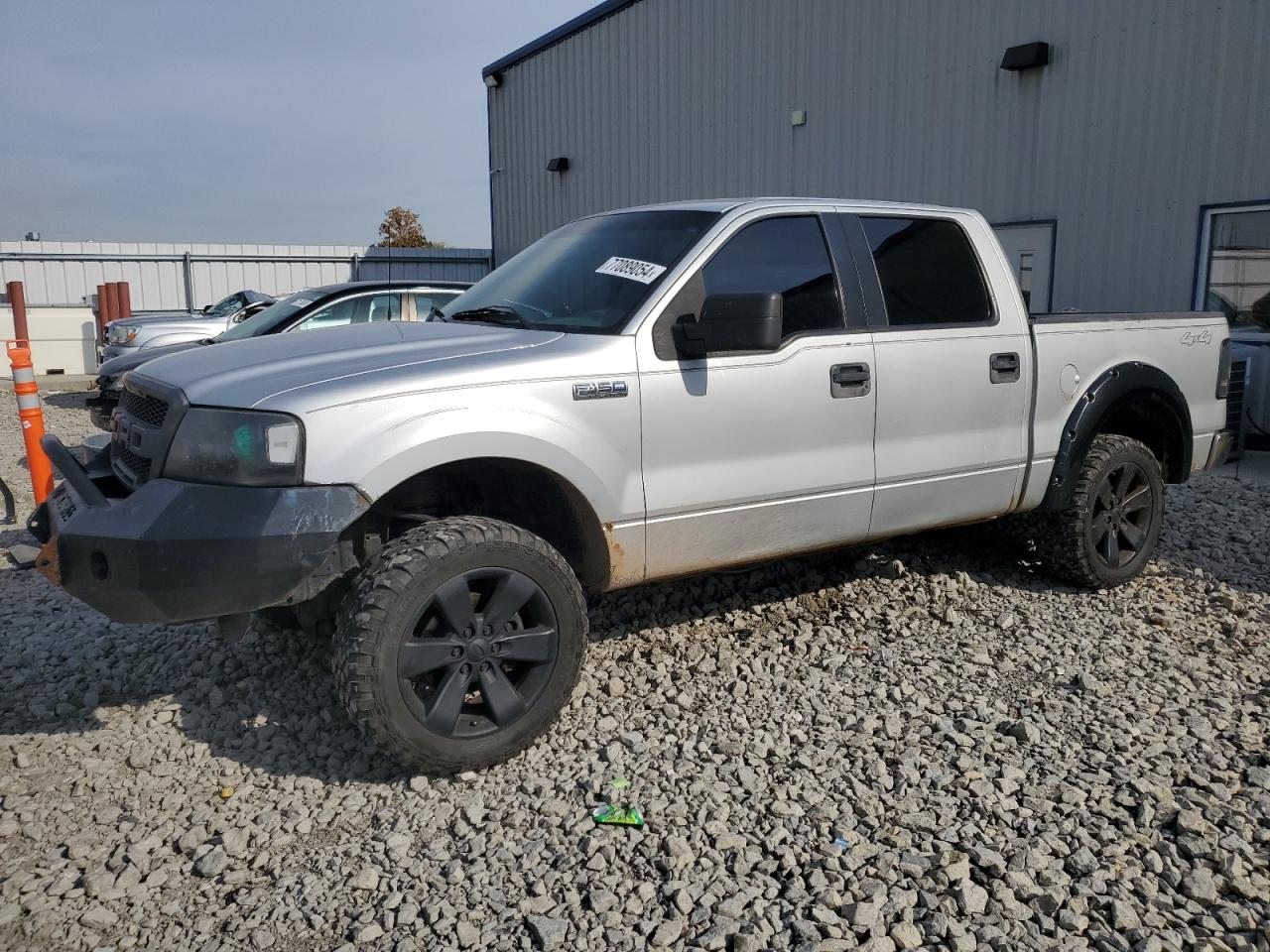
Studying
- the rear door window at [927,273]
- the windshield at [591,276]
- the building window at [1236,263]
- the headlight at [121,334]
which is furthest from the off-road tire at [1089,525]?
the headlight at [121,334]

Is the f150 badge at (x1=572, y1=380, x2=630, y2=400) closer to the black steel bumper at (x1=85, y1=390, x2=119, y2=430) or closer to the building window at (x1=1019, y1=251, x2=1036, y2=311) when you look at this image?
the black steel bumper at (x1=85, y1=390, x2=119, y2=430)

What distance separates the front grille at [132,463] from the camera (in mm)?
3346

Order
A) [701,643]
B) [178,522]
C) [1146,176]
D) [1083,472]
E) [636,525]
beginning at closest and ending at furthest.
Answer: [178,522], [636,525], [701,643], [1083,472], [1146,176]

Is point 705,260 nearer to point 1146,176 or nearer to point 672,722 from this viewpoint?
point 672,722

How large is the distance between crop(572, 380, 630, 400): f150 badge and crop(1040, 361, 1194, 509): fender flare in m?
2.42

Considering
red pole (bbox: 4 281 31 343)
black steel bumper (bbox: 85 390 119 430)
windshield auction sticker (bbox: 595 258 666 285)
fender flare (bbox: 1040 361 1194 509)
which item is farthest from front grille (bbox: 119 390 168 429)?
black steel bumper (bbox: 85 390 119 430)

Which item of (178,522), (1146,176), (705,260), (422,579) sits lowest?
(422,579)

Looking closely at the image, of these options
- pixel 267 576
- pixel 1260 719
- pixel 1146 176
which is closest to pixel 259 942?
pixel 267 576

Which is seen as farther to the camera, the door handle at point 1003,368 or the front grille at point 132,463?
the door handle at point 1003,368

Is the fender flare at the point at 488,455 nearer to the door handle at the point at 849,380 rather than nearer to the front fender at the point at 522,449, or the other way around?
the front fender at the point at 522,449

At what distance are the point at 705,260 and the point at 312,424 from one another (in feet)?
5.28

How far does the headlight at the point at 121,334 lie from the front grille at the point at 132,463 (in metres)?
11.6

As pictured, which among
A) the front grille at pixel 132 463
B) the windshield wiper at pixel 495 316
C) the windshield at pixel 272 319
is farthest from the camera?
the windshield at pixel 272 319

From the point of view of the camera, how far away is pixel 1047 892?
2.73 meters
